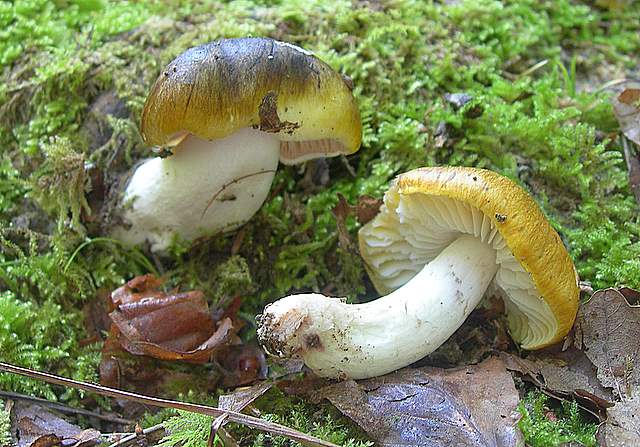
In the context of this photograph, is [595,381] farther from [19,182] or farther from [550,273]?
[19,182]

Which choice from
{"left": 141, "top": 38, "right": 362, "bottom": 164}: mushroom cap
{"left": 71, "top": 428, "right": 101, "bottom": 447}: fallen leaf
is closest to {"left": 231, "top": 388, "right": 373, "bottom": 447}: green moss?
{"left": 71, "top": 428, "right": 101, "bottom": 447}: fallen leaf

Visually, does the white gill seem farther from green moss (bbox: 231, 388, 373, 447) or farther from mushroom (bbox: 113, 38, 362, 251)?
green moss (bbox: 231, 388, 373, 447)

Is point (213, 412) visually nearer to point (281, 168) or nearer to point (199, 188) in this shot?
point (199, 188)

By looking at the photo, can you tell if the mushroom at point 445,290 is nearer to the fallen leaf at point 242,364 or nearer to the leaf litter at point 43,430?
the fallen leaf at point 242,364

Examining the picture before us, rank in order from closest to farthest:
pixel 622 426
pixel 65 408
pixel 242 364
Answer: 1. pixel 622 426
2. pixel 65 408
3. pixel 242 364

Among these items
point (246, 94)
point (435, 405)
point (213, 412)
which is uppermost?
point (246, 94)

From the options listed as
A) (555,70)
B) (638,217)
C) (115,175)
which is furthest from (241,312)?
(555,70)

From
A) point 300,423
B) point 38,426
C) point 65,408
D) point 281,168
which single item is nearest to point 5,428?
point 38,426

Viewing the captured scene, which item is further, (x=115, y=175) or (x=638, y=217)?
(x=115, y=175)
